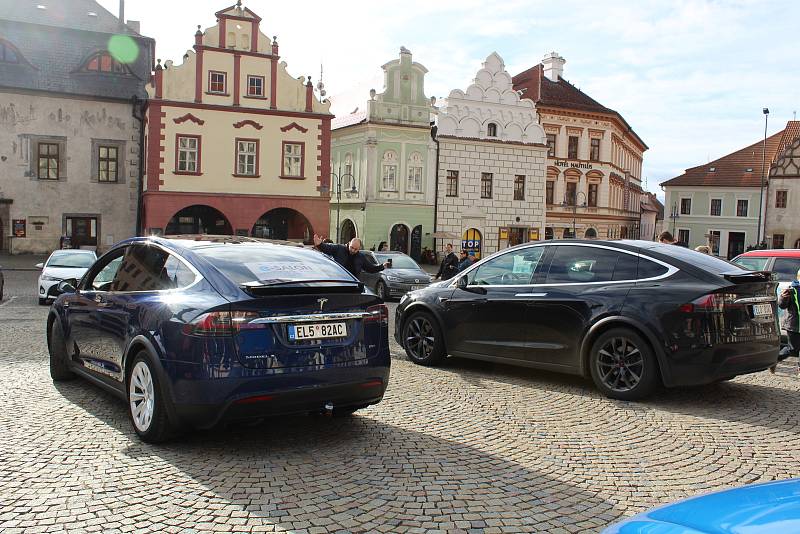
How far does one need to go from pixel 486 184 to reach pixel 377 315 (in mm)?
43201

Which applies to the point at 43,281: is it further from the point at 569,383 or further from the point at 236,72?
the point at 236,72

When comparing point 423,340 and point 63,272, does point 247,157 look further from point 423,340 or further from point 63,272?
point 423,340

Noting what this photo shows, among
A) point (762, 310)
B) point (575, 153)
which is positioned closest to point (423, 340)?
point (762, 310)

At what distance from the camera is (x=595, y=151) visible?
5772cm

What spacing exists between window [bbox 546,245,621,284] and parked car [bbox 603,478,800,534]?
5.68 metres

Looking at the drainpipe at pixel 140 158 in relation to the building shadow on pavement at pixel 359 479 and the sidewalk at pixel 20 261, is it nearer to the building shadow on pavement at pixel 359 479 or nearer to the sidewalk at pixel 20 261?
the sidewalk at pixel 20 261

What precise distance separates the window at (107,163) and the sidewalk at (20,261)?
472 cm

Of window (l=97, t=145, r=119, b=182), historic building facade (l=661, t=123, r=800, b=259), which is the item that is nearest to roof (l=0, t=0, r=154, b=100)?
window (l=97, t=145, r=119, b=182)

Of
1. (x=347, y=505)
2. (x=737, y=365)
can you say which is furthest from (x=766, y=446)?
(x=347, y=505)

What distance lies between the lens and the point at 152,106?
3562cm

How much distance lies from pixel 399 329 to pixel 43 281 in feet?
37.5

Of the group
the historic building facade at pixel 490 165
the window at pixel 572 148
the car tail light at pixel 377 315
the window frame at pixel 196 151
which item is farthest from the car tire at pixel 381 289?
the window at pixel 572 148

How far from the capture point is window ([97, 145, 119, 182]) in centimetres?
3753

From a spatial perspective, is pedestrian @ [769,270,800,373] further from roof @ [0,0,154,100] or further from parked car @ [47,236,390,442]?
roof @ [0,0,154,100]
